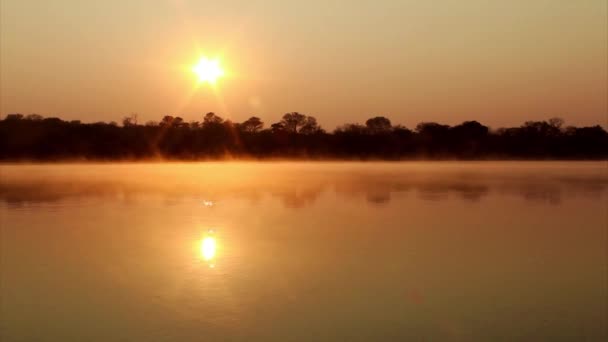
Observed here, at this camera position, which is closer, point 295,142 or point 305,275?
point 305,275

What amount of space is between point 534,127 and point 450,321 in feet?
318

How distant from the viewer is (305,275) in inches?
305

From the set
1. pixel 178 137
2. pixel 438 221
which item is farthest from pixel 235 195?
pixel 178 137

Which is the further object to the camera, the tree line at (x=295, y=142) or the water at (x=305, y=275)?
the tree line at (x=295, y=142)

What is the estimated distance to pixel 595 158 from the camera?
291 feet

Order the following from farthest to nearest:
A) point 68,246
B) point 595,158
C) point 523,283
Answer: point 595,158
point 68,246
point 523,283

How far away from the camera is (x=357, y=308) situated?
6227 mm

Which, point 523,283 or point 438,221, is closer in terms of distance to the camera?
point 523,283

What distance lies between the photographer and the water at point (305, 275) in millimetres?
5641

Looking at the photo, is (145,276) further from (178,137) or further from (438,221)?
(178,137)

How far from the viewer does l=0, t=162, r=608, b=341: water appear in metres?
5.64

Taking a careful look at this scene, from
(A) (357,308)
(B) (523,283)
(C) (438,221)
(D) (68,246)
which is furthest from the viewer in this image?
(C) (438,221)

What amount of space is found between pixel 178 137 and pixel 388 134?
118 ft

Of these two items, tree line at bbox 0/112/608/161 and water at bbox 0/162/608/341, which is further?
tree line at bbox 0/112/608/161
